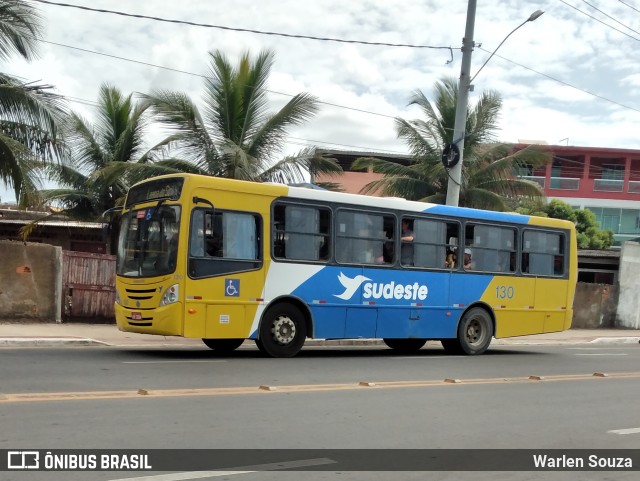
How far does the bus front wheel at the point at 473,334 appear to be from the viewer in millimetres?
17047

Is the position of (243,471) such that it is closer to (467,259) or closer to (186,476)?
(186,476)

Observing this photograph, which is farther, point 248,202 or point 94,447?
point 248,202

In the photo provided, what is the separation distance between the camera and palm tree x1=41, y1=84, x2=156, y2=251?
79.7 ft

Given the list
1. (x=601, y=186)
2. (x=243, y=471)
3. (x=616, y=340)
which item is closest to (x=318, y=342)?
(x=616, y=340)

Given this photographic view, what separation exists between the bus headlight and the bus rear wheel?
21.4 ft

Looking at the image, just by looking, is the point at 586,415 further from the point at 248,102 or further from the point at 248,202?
the point at 248,102

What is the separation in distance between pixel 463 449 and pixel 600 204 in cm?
4727

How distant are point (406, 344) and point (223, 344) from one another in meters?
4.77

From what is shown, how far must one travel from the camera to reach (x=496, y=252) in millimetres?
17688

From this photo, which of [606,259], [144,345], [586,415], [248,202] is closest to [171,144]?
[144,345]

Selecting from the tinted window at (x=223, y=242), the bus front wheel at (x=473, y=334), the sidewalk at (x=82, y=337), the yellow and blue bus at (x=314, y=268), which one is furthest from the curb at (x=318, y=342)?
the tinted window at (x=223, y=242)

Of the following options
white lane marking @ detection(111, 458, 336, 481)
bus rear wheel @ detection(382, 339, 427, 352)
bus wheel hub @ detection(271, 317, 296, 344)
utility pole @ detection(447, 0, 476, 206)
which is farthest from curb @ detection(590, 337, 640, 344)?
white lane marking @ detection(111, 458, 336, 481)

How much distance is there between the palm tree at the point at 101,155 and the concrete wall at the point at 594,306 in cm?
1749

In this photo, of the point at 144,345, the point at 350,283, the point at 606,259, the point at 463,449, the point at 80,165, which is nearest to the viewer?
the point at 463,449
